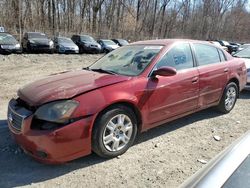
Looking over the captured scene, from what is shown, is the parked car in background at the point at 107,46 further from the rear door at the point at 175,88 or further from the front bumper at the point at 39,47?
the rear door at the point at 175,88

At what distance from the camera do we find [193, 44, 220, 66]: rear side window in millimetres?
5169

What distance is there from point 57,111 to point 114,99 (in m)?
0.73

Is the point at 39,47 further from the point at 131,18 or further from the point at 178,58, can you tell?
the point at 131,18

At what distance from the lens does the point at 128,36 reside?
133 feet

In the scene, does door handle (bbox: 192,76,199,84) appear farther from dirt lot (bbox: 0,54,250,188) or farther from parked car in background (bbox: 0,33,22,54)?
parked car in background (bbox: 0,33,22,54)

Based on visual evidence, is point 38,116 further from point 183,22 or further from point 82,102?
point 183,22

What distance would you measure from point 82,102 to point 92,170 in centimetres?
85

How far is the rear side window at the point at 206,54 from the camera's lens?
5.17 metres

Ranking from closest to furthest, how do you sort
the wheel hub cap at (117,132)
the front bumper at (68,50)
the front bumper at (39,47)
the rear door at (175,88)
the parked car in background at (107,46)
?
the wheel hub cap at (117,132), the rear door at (175,88), the front bumper at (39,47), the front bumper at (68,50), the parked car in background at (107,46)

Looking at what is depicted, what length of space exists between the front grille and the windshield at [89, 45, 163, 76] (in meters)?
1.45

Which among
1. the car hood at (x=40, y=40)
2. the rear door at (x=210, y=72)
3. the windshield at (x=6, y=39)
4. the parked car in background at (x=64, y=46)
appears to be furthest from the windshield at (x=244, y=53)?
the car hood at (x=40, y=40)

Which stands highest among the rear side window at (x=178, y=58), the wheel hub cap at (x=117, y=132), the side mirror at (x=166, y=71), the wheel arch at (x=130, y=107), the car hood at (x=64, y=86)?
the rear side window at (x=178, y=58)

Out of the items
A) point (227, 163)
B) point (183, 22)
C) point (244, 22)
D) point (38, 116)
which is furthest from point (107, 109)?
point (244, 22)

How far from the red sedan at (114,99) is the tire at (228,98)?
277mm
